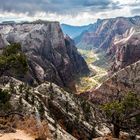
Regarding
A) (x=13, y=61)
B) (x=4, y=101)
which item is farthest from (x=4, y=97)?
(x=13, y=61)

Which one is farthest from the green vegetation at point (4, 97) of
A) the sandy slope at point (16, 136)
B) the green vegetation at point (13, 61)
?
the sandy slope at point (16, 136)

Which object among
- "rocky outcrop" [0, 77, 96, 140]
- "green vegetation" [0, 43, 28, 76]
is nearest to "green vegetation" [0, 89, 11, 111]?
"rocky outcrop" [0, 77, 96, 140]

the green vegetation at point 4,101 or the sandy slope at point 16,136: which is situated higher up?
the sandy slope at point 16,136

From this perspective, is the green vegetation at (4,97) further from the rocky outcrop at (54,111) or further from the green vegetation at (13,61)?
the green vegetation at (13,61)

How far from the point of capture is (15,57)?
59.5m

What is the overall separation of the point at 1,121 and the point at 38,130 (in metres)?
7.70

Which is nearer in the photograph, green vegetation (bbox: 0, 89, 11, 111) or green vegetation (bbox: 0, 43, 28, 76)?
green vegetation (bbox: 0, 89, 11, 111)

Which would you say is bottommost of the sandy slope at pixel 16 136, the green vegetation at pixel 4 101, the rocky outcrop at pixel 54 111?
the rocky outcrop at pixel 54 111

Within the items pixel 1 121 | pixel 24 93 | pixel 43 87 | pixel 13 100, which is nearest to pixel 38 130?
pixel 1 121

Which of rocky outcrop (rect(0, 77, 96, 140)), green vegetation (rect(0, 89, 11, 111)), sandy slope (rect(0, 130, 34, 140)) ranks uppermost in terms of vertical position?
Answer: sandy slope (rect(0, 130, 34, 140))

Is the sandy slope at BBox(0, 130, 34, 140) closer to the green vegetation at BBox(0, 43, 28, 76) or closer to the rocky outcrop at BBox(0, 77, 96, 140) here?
the rocky outcrop at BBox(0, 77, 96, 140)

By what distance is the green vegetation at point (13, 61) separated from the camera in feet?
195

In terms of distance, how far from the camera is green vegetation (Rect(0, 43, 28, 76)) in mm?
59375

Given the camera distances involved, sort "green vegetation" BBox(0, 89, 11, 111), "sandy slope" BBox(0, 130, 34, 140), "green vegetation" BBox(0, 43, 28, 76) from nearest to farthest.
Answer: "sandy slope" BBox(0, 130, 34, 140), "green vegetation" BBox(0, 89, 11, 111), "green vegetation" BBox(0, 43, 28, 76)
